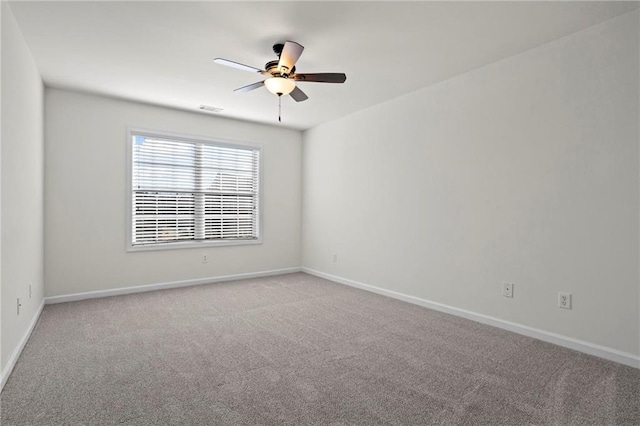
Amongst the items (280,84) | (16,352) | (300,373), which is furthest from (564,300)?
(16,352)

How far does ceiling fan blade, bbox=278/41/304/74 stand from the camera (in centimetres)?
257

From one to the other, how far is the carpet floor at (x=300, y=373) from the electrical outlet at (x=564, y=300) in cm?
34

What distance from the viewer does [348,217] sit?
517 cm

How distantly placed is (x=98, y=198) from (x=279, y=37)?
311 centimetres

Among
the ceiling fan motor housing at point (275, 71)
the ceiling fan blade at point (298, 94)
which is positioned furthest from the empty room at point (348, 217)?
the ceiling fan blade at point (298, 94)

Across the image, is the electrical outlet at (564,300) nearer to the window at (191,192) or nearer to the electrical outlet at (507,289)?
the electrical outlet at (507,289)

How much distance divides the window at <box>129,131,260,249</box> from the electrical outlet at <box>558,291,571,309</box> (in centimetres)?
409

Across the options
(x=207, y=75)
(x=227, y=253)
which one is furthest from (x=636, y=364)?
(x=227, y=253)

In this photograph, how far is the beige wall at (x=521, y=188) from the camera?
102 inches

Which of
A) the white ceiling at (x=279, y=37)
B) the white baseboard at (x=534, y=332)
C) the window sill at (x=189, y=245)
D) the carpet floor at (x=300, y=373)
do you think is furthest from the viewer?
the window sill at (x=189, y=245)

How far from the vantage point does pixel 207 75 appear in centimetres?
Result: 364

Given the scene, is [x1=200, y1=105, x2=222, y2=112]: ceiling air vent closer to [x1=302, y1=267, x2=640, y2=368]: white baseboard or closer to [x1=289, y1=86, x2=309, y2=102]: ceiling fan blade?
[x1=289, y1=86, x2=309, y2=102]: ceiling fan blade

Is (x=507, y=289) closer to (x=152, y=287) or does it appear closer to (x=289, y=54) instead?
(x=289, y=54)

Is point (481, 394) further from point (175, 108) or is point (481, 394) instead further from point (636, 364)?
point (175, 108)
